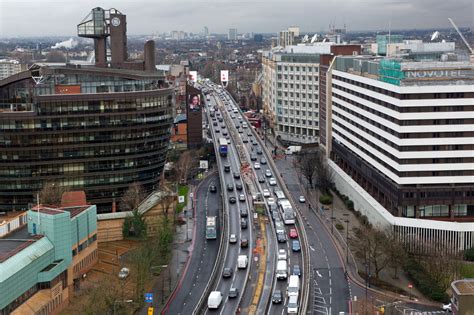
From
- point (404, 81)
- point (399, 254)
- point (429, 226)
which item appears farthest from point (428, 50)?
point (399, 254)

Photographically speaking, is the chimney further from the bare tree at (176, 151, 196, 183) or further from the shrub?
the shrub

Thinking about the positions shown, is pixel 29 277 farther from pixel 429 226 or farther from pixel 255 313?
pixel 429 226

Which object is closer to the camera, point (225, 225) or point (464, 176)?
point (464, 176)

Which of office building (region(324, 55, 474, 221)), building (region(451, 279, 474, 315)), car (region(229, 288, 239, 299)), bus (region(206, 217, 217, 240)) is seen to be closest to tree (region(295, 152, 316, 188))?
bus (region(206, 217, 217, 240))

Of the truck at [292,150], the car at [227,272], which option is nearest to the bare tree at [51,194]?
the car at [227,272]

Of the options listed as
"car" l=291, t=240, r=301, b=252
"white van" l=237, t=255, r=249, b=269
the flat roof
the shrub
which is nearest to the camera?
the flat roof

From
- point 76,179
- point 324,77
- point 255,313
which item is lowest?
point 255,313
